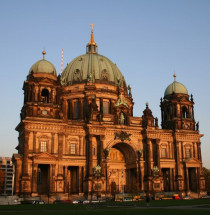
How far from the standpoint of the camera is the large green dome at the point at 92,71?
87.0m

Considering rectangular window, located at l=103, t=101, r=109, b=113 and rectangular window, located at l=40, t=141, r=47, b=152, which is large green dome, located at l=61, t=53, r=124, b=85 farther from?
rectangular window, located at l=40, t=141, r=47, b=152

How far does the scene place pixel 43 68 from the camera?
232 feet

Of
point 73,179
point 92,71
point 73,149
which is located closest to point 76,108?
point 92,71

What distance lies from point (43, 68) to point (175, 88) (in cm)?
3468

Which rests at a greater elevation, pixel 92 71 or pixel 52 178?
pixel 92 71

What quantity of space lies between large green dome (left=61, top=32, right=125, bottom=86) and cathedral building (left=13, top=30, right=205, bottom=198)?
0.88 feet

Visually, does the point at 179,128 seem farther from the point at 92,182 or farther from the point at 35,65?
the point at 35,65

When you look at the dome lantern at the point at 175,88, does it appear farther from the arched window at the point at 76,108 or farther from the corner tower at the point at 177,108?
the arched window at the point at 76,108

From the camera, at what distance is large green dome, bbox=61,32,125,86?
285 ft

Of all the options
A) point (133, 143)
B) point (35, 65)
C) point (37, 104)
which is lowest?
point (133, 143)

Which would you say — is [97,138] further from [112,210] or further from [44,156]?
[112,210]

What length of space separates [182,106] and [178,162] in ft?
47.8

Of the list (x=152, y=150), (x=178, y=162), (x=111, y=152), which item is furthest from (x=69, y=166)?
(x=178, y=162)

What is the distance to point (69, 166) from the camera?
70.8 m
